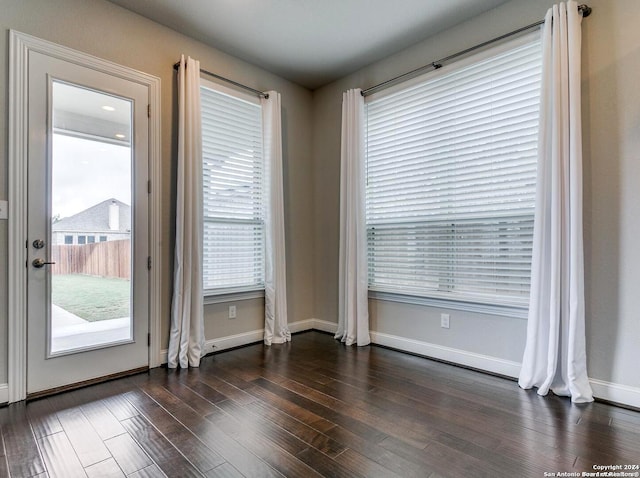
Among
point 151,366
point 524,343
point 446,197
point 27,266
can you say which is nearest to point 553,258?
point 524,343

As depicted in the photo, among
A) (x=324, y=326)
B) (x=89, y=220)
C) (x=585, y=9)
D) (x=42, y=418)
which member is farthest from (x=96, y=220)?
(x=585, y=9)

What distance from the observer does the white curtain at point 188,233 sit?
3018 millimetres

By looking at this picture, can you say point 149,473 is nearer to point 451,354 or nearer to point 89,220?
point 89,220

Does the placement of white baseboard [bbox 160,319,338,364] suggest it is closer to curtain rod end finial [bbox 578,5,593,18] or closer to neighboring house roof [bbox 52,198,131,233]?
neighboring house roof [bbox 52,198,131,233]

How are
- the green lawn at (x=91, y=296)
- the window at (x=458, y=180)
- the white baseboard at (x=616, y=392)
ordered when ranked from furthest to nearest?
1. the window at (x=458, y=180)
2. the green lawn at (x=91, y=296)
3. the white baseboard at (x=616, y=392)

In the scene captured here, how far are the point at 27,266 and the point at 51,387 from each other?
0.85m

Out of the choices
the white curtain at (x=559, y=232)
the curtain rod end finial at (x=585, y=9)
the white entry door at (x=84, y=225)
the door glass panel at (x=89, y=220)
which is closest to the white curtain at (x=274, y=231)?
the white entry door at (x=84, y=225)

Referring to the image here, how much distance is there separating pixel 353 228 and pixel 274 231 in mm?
825

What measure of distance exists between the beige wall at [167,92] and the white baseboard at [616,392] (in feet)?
9.07

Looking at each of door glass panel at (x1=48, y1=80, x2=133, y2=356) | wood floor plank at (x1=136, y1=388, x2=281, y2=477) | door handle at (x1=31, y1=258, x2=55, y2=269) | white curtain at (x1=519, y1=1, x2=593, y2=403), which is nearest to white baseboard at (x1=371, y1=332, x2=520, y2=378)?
white curtain at (x1=519, y1=1, x2=593, y2=403)

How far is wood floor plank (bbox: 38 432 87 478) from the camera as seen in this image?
1626 millimetres

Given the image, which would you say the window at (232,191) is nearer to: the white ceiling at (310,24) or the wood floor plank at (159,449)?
the white ceiling at (310,24)

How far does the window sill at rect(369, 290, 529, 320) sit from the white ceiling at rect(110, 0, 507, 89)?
238 cm

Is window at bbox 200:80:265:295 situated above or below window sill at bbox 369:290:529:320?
above
